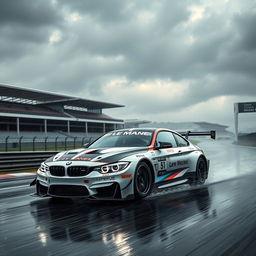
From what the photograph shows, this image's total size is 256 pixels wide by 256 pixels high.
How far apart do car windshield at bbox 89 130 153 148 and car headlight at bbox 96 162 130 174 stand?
3.70ft

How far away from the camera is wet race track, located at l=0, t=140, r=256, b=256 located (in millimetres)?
3533

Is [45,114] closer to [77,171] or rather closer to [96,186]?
[77,171]

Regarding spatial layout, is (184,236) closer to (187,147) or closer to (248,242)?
(248,242)

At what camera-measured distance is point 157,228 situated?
4336 millimetres

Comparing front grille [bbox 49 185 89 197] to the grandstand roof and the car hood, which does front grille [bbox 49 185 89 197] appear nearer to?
the car hood

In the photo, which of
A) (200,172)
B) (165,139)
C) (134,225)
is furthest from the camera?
(200,172)

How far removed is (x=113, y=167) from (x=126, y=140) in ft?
4.84

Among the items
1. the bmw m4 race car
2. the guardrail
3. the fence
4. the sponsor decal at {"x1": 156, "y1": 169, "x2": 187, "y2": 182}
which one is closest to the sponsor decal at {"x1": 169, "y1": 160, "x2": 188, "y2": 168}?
the bmw m4 race car

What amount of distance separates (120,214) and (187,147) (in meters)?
3.52

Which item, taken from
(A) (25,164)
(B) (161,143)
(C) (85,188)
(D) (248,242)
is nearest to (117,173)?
(C) (85,188)

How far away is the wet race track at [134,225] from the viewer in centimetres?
353

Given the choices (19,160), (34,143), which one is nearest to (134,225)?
(19,160)

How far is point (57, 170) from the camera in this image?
595cm

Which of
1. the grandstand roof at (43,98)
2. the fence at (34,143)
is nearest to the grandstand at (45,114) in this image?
the grandstand roof at (43,98)
